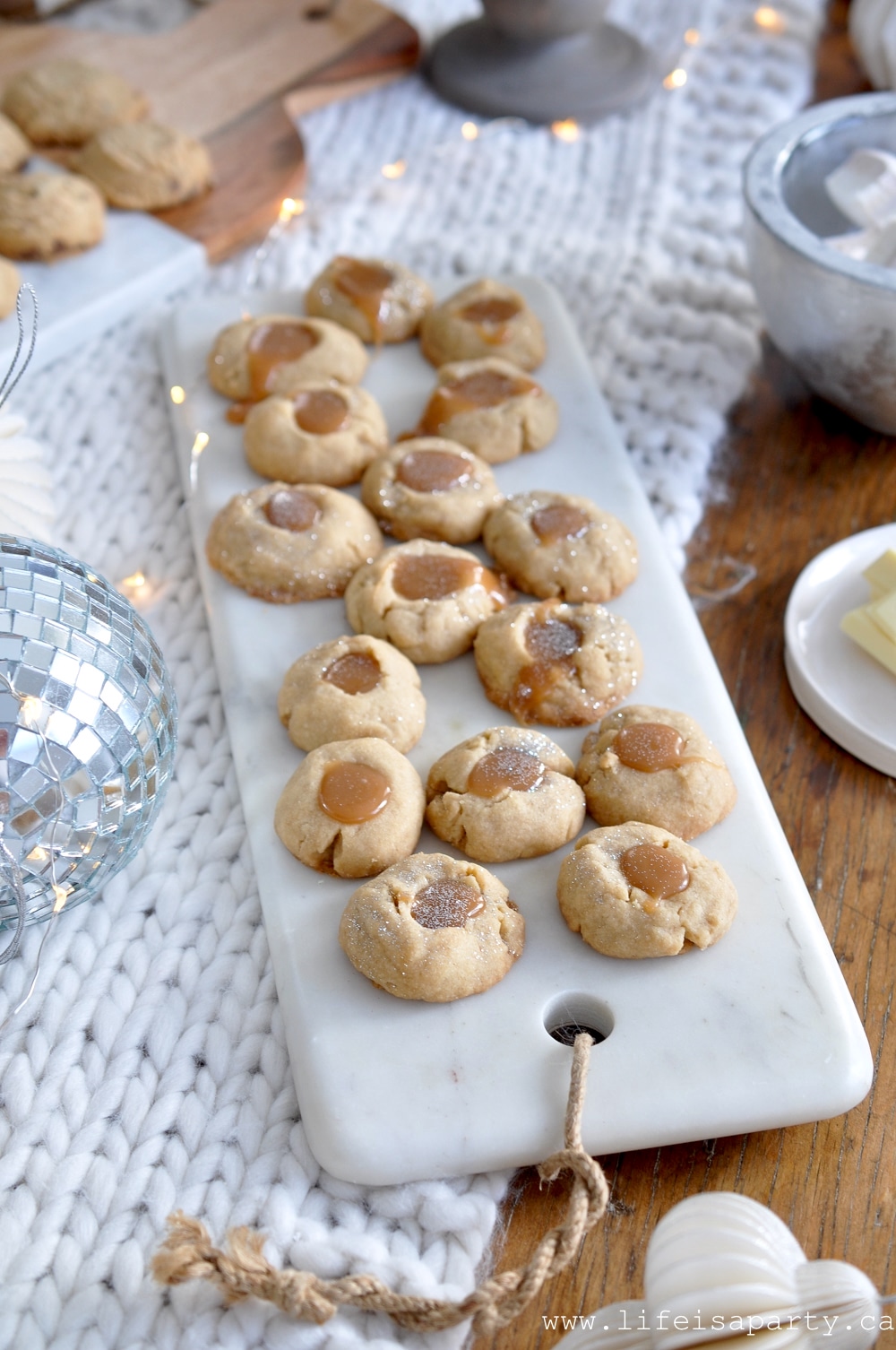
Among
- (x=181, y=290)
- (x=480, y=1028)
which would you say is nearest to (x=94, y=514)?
(x=181, y=290)

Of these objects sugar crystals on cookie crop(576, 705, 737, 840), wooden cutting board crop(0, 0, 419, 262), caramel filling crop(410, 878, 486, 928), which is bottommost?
sugar crystals on cookie crop(576, 705, 737, 840)

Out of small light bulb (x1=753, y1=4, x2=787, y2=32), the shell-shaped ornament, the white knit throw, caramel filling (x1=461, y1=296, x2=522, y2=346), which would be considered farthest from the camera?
small light bulb (x1=753, y1=4, x2=787, y2=32)

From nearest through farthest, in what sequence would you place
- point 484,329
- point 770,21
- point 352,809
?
point 352,809
point 484,329
point 770,21

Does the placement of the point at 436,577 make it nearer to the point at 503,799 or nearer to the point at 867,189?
the point at 503,799

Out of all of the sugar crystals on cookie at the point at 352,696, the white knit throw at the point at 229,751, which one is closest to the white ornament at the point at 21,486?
the white knit throw at the point at 229,751

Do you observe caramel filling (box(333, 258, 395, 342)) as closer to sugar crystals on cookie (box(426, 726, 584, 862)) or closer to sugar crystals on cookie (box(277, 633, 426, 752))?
sugar crystals on cookie (box(277, 633, 426, 752))

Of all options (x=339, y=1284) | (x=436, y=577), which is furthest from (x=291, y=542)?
(x=339, y=1284)

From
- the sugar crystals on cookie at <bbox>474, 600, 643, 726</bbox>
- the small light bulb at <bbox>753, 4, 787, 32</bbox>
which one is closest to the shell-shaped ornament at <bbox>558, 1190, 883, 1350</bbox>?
the sugar crystals on cookie at <bbox>474, 600, 643, 726</bbox>
